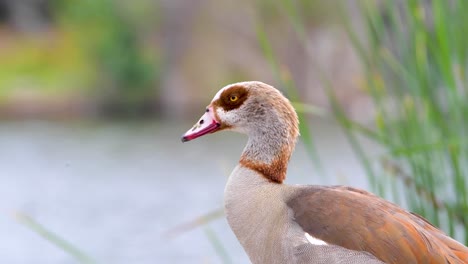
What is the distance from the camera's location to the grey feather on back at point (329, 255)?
3.02 m

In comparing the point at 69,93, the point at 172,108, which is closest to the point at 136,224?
the point at 172,108

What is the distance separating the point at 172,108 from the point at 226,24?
9.55 feet

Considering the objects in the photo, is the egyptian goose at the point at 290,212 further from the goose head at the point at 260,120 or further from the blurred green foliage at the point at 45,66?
the blurred green foliage at the point at 45,66

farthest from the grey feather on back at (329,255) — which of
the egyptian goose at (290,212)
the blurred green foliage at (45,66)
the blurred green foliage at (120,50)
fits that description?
the blurred green foliage at (45,66)

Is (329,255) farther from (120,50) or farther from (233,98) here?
(120,50)

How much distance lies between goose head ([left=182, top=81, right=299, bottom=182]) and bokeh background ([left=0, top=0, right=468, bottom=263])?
18 centimetres

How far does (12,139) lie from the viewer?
23.7m

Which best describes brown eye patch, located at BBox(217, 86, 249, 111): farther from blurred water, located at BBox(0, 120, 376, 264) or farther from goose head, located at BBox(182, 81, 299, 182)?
blurred water, located at BBox(0, 120, 376, 264)

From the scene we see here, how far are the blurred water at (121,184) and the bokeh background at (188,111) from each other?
0.05 metres

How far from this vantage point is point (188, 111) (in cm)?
2780

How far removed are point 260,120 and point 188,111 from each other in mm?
24418

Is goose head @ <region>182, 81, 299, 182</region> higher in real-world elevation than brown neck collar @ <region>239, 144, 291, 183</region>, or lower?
higher

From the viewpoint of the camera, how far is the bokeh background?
363 cm

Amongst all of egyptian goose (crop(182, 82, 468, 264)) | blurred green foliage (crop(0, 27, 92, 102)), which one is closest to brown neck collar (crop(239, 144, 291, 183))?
egyptian goose (crop(182, 82, 468, 264))
